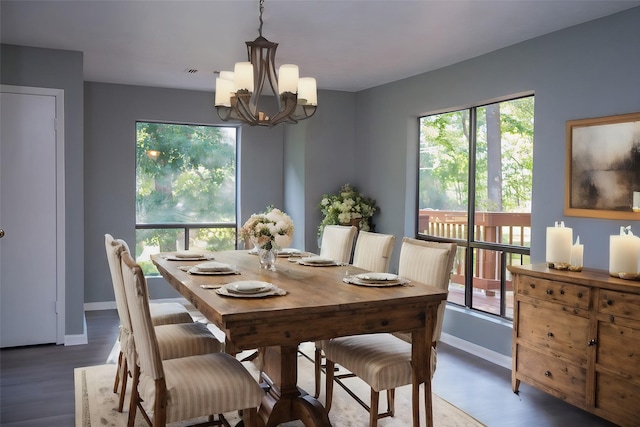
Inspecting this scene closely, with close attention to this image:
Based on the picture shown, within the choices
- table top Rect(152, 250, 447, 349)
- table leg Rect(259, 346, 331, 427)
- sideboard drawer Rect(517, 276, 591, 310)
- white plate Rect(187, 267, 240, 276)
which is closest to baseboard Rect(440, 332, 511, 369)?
sideboard drawer Rect(517, 276, 591, 310)

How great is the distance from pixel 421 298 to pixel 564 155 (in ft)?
6.37

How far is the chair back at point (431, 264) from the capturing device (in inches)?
121

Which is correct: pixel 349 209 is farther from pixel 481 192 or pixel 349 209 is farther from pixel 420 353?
pixel 420 353

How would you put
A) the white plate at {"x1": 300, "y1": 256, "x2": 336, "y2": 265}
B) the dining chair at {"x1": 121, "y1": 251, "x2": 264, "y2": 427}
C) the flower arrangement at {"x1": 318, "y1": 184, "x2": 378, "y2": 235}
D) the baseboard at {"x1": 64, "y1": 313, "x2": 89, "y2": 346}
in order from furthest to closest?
the flower arrangement at {"x1": 318, "y1": 184, "x2": 378, "y2": 235}
the baseboard at {"x1": 64, "y1": 313, "x2": 89, "y2": 346}
the white plate at {"x1": 300, "y1": 256, "x2": 336, "y2": 265}
the dining chair at {"x1": 121, "y1": 251, "x2": 264, "y2": 427}

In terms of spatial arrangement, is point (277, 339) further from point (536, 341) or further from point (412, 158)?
point (412, 158)

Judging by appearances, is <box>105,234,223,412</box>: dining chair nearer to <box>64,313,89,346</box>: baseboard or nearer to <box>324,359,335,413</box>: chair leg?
<box>324,359,335,413</box>: chair leg

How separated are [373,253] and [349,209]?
2.09 meters

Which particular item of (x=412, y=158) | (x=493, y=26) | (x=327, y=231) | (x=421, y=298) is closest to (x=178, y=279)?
(x=421, y=298)

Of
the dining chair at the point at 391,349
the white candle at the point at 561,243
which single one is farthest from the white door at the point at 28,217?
the white candle at the point at 561,243

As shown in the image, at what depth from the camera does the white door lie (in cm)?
450

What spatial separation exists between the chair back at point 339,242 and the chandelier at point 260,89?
1043mm

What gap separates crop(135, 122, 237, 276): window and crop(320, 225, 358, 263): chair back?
8.55 feet

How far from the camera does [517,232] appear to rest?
4.47 m

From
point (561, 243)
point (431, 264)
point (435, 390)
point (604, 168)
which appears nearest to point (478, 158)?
point (604, 168)
